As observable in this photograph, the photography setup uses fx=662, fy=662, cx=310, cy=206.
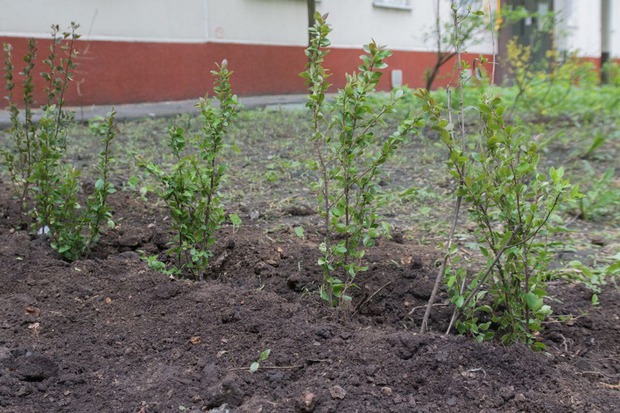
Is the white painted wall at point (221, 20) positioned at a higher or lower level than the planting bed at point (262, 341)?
higher

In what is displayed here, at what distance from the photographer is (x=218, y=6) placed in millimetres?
11336

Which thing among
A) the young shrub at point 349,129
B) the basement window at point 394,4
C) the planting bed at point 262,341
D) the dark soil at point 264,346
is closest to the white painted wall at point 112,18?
the basement window at point 394,4

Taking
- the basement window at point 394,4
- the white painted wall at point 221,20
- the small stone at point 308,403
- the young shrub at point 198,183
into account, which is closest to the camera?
the small stone at point 308,403

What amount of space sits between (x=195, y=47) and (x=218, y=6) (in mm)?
981

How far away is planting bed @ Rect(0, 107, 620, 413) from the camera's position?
181cm

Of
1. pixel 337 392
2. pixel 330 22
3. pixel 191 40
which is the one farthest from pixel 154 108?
pixel 337 392

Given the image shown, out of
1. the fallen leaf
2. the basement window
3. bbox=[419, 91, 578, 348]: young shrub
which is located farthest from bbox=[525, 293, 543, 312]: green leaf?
the basement window

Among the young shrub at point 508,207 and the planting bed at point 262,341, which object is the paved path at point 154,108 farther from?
the young shrub at point 508,207

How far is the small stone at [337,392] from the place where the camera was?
1.78 m

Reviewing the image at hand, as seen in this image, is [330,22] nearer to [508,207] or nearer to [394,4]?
[394,4]

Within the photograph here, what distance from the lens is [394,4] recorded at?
1481cm

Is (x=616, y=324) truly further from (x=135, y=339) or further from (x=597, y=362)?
(x=135, y=339)

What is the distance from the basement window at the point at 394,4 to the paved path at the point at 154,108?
11.3 ft

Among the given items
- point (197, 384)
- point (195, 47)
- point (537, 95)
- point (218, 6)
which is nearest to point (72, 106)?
point (195, 47)
